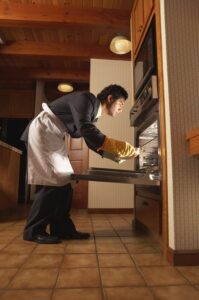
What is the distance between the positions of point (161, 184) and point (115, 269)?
0.53m

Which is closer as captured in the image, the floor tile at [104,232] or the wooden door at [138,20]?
the floor tile at [104,232]

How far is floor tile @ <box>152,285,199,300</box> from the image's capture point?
35.8 inches

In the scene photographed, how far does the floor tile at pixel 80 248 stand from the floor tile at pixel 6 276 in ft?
1.33

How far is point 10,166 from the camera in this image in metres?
3.21

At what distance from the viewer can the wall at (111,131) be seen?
3438mm

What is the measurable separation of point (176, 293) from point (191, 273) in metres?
0.26

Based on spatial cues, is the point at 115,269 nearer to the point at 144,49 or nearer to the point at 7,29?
the point at 144,49

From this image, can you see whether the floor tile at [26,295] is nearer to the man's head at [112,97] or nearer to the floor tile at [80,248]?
the floor tile at [80,248]

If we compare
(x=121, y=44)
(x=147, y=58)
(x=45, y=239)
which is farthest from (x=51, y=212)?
(x=121, y=44)

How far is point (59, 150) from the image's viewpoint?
1847 millimetres

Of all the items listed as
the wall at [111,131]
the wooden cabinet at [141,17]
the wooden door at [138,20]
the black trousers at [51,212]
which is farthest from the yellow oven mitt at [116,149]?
the wall at [111,131]

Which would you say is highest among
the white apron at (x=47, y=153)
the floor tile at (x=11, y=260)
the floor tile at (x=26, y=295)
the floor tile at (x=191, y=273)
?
the white apron at (x=47, y=153)

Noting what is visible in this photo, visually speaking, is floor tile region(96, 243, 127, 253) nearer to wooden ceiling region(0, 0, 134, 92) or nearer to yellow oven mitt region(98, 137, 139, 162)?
yellow oven mitt region(98, 137, 139, 162)

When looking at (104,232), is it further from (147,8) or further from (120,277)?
(147,8)
